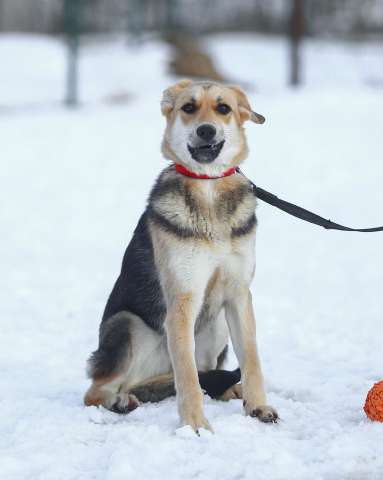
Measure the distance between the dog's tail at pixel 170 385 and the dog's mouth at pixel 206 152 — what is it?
1192mm

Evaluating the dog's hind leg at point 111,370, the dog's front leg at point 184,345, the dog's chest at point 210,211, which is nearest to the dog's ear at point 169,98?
the dog's chest at point 210,211

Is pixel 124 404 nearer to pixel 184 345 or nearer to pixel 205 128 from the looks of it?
pixel 184 345

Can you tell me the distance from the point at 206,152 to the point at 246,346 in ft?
3.45

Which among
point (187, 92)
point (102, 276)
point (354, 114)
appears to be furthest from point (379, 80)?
point (187, 92)

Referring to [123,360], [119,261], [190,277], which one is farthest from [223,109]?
[119,261]

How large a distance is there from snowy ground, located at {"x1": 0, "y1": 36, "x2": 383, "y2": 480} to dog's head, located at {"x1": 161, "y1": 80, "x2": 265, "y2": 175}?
4.41 feet

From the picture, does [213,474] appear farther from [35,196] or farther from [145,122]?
[145,122]

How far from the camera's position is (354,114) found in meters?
16.4

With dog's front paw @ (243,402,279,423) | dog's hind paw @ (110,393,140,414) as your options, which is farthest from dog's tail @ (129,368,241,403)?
dog's front paw @ (243,402,279,423)

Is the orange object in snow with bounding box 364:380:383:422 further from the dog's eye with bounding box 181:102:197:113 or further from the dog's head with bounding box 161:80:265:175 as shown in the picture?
the dog's eye with bounding box 181:102:197:113

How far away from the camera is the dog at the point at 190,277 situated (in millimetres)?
3768

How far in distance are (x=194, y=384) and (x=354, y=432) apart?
81 centimetres

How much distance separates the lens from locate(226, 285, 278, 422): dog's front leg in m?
3.89

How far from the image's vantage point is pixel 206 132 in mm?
3822
